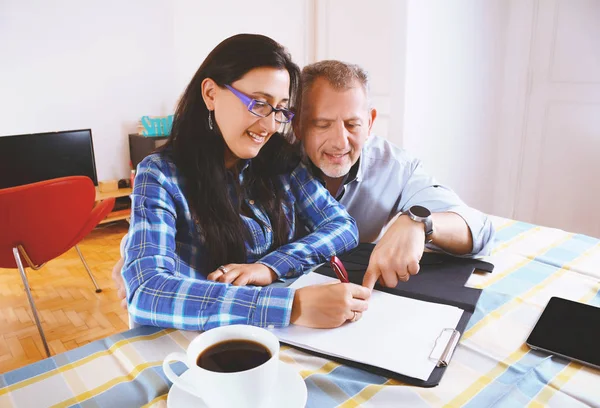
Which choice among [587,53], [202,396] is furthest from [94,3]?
[202,396]

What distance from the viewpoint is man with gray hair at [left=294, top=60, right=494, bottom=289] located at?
1032mm

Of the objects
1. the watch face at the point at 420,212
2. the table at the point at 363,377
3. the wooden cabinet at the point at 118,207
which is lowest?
the wooden cabinet at the point at 118,207

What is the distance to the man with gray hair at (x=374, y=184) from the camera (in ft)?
3.39

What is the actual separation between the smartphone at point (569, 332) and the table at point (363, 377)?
0.02 meters

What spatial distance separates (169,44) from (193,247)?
3.65 m

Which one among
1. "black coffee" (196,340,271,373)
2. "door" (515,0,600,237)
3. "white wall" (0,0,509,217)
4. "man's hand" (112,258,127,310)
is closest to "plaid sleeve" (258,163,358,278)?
"man's hand" (112,258,127,310)

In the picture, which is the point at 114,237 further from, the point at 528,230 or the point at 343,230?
the point at 528,230

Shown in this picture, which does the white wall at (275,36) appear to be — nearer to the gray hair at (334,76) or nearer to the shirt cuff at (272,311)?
the gray hair at (334,76)

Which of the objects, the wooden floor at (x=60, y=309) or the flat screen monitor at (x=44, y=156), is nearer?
the wooden floor at (x=60, y=309)

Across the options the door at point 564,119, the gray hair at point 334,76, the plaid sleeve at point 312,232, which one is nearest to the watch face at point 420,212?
the plaid sleeve at point 312,232

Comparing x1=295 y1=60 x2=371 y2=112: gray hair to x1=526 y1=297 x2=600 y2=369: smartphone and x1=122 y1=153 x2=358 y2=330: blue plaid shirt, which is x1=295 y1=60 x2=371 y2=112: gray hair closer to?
x1=122 y1=153 x2=358 y2=330: blue plaid shirt

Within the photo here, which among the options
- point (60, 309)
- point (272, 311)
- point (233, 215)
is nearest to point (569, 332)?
point (272, 311)

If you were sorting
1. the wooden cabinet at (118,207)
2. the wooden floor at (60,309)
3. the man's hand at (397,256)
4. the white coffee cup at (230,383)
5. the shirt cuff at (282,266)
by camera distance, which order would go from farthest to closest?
1. the wooden cabinet at (118,207)
2. the wooden floor at (60,309)
3. the shirt cuff at (282,266)
4. the man's hand at (397,256)
5. the white coffee cup at (230,383)

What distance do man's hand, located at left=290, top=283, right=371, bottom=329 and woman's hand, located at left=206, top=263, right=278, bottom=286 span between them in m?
0.19
